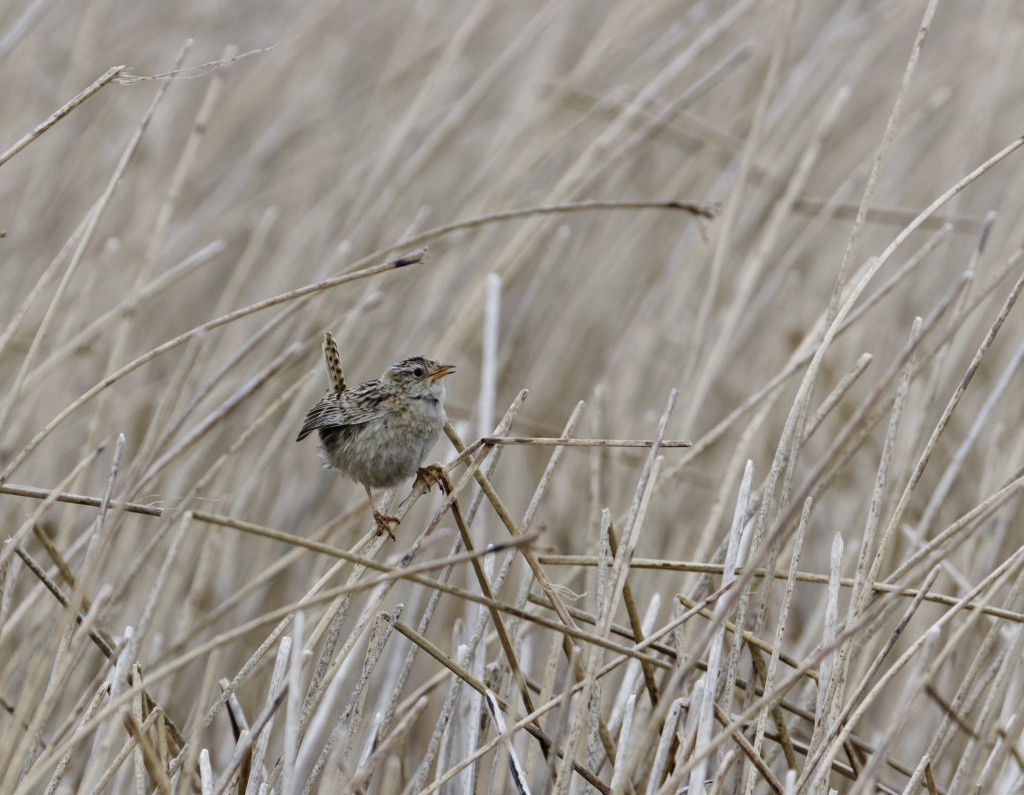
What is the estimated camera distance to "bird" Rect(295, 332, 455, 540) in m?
2.49

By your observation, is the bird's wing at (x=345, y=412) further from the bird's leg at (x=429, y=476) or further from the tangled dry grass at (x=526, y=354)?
the bird's leg at (x=429, y=476)

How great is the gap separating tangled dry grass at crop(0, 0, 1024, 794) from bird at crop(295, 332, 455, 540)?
11 centimetres

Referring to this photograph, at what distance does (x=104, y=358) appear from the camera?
11.8 ft

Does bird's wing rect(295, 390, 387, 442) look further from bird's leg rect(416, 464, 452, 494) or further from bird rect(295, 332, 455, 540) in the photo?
bird's leg rect(416, 464, 452, 494)

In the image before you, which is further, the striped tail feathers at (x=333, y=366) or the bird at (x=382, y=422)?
the striped tail feathers at (x=333, y=366)

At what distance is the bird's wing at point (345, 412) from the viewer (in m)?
2.58

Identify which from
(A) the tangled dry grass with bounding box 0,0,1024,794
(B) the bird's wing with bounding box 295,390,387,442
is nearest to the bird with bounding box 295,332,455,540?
(B) the bird's wing with bounding box 295,390,387,442

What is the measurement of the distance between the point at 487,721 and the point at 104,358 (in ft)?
6.47

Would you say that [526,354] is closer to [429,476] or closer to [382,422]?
[382,422]

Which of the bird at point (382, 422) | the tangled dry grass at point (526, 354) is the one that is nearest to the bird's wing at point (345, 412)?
the bird at point (382, 422)

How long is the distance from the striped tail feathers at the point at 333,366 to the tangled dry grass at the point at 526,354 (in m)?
0.03

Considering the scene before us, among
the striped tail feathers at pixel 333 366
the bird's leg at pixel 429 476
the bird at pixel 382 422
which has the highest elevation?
the striped tail feathers at pixel 333 366

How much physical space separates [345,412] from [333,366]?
13 centimetres

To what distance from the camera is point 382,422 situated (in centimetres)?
254
